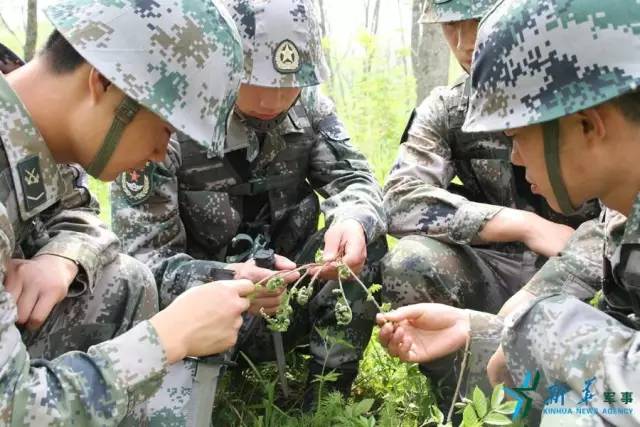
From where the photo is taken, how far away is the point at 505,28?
80.0 inches

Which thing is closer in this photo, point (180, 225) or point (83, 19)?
point (83, 19)

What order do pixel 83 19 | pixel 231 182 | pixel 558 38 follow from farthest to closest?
pixel 231 182 → pixel 83 19 → pixel 558 38

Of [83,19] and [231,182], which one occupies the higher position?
[83,19]

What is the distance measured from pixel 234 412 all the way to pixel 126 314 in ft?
2.62

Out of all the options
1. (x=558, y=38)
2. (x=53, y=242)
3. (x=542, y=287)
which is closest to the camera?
→ (x=558, y=38)

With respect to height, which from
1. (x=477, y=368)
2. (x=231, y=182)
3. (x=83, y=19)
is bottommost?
(x=477, y=368)

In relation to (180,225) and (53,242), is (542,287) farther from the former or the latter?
(53,242)

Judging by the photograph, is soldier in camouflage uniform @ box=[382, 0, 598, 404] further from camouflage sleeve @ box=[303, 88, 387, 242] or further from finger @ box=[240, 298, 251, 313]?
finger @ box=[240, 298, 251, 313]

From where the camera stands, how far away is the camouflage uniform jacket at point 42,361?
1.76 meters

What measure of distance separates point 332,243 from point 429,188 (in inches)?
25.7

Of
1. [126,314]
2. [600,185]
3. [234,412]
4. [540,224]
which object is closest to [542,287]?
[540,224]

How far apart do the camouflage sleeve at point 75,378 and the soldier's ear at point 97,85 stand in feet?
1.44

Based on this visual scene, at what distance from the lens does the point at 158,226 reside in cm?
310

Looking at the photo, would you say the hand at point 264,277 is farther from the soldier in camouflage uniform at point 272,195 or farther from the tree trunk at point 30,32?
the tree trunk at point 30,32
